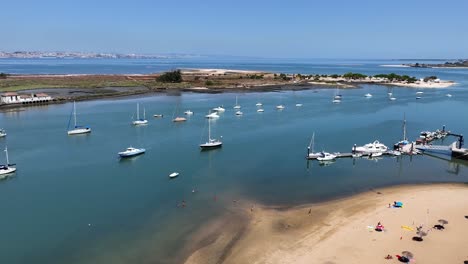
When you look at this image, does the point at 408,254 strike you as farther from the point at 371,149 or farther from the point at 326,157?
the point at 371,149

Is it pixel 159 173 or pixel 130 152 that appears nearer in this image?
pixel 159 173

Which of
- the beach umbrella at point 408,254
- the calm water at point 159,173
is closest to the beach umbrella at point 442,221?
the beach umbrella at point 408,254

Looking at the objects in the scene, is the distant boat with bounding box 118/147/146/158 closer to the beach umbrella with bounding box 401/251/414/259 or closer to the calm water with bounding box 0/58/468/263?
the calm water with bounding box 0/58/468/263

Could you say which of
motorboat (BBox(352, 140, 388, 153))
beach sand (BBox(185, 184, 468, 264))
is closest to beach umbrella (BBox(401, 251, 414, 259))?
beach sand (BBox(185, 184, 468, 264))

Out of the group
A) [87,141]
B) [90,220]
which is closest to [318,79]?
[87,141]

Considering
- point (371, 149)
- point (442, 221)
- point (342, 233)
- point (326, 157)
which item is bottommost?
point (342, 233)

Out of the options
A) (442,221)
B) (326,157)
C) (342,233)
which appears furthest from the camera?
(326,157)

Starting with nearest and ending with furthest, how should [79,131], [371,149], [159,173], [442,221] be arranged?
[442,221], [159,173], [371,149], [79,131]

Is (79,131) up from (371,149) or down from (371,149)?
down

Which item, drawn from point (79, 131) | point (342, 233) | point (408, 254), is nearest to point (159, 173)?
point (342, 233)
